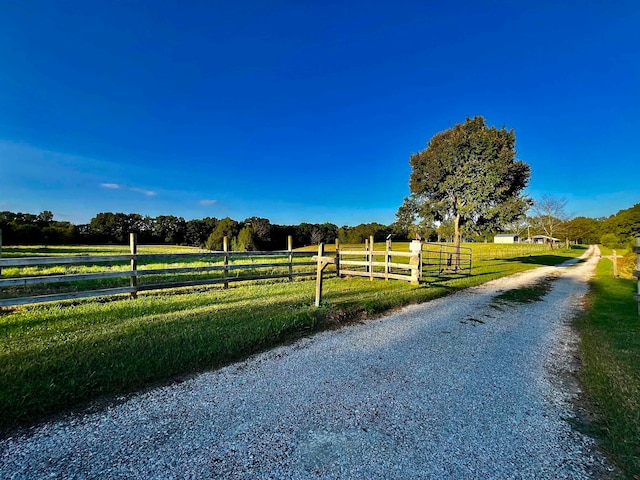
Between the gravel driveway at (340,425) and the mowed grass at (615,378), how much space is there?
211 mm

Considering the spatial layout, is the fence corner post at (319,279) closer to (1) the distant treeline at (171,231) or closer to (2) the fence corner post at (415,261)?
(2) the fence corner post at (415,261)

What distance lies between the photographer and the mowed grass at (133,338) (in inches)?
116

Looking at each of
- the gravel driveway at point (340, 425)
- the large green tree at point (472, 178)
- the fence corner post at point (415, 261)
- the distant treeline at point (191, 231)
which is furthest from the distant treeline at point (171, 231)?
the gravel driveway at point (340, 425)

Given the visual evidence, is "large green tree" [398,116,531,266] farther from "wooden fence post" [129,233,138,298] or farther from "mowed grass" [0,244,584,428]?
"wooden fence post" [129,233,138,298]

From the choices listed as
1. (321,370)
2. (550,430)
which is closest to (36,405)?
(321,370)

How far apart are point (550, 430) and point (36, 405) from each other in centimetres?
472

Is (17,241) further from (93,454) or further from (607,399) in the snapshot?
(607,399)

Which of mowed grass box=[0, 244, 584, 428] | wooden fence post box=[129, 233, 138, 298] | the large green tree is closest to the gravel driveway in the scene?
mowed grass box=[0, 244, 584, 428]

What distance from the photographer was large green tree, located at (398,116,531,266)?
15.6 m

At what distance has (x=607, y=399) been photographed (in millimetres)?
3039

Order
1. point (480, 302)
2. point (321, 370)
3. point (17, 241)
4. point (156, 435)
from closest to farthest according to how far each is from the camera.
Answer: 1. point (156, 435)
2. point (321, 370)
3. point (480, 302)
4. point (17, 241)

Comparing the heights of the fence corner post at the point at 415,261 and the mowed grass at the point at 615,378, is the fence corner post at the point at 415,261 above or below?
above

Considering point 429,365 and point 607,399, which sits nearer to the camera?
point 607,399

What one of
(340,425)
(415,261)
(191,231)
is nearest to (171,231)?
(191,231)
